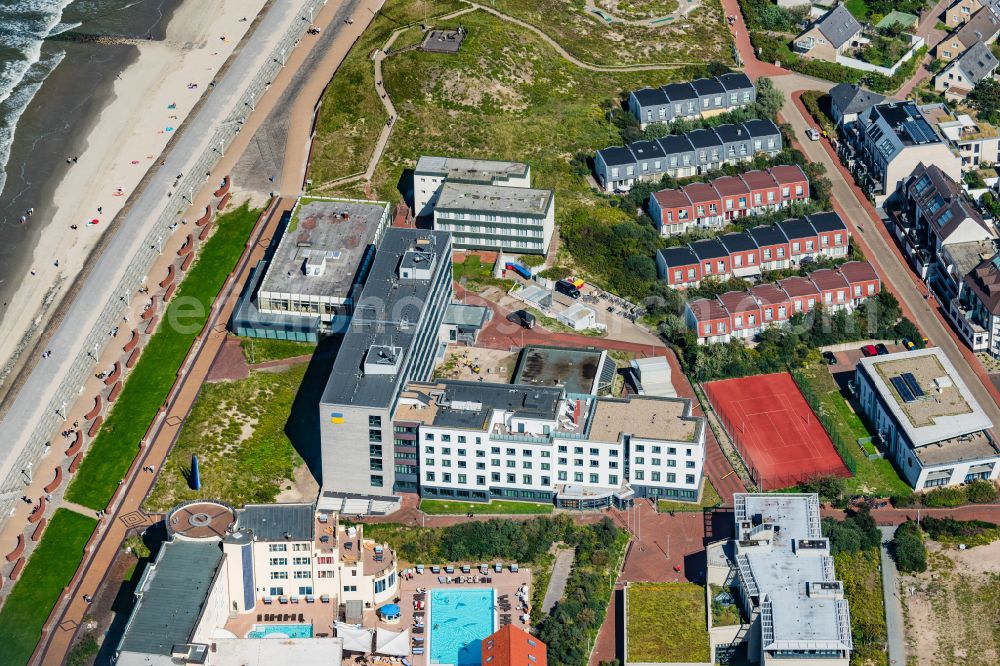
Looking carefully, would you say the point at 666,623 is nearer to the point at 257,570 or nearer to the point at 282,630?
the point at 282,630

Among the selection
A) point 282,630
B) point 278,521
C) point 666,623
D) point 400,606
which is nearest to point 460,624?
point 400,606

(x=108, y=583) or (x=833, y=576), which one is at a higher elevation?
(x=833, y=576)

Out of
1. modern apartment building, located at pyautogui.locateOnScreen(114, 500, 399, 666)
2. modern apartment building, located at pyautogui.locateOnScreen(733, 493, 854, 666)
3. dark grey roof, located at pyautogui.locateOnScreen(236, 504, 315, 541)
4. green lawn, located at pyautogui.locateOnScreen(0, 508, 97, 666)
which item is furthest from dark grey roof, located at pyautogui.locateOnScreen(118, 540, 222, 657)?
modern apartment building, located at pyautogui.locateOnScreen(733, 493, 854, 666)

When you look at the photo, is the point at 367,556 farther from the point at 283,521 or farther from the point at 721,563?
the point at 721,563

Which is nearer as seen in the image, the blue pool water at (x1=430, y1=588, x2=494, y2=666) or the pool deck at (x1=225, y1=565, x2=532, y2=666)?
the blue pool water at (x1=430, y1=588, x2=494, y2=666)

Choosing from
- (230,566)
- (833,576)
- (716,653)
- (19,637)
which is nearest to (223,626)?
(230,566)

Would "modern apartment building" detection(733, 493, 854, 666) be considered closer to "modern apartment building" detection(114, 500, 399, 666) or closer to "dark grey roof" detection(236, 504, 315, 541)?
"modern apartment building" detection(114, 500, 399, 666)

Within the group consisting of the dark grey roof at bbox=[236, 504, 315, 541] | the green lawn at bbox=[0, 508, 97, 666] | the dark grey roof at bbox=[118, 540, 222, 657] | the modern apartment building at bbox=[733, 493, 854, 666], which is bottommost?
the green lawn at bbox=[0, 508, 97, 666]

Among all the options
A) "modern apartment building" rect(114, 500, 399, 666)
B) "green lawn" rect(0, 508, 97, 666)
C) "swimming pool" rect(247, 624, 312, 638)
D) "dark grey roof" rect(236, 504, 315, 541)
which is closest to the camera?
"modern apartment building" rect(114, 500, 399, 666)
